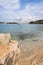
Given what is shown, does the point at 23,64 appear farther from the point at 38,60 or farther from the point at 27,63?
the point at 38,60

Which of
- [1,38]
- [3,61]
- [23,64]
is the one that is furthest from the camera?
[23,64]

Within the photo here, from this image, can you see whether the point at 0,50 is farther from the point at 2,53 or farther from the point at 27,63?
the point at 27,63

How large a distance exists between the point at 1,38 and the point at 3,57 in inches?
64.0

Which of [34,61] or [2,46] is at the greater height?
[2,46]

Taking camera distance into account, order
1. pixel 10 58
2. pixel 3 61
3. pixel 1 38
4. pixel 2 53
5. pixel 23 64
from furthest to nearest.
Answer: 1. pixel 23 64
2. pixel 1 38
3. pixel 10 58
4. pixel 2 53
5. pixel 3 61

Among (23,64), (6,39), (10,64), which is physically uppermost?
(6,39)

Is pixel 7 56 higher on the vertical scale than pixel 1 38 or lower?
lower

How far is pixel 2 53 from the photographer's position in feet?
17.5

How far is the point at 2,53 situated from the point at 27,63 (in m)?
3.35

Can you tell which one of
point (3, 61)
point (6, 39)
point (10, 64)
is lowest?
point (10, 64)

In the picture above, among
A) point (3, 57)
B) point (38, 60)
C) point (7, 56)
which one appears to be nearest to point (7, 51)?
point (7, 56)

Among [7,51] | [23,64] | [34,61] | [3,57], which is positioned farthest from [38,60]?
[3,57]

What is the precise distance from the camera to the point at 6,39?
6809mm

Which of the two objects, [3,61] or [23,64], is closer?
[3,61]
